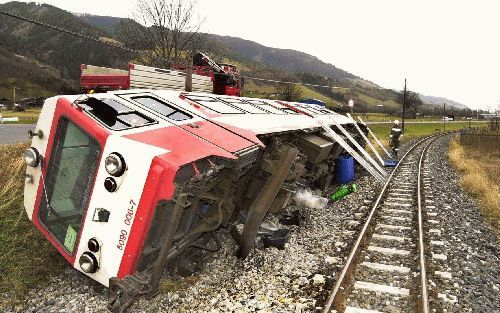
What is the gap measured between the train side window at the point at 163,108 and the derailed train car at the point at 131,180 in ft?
0.08

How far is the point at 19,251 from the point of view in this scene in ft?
23.6

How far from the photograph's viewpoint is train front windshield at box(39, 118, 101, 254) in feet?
17.5

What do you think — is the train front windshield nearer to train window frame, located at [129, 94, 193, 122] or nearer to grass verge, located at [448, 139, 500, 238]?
train window frame, located at [129, 94, 193, 122]

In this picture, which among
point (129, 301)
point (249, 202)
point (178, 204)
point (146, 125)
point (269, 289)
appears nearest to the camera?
point (129, 301)

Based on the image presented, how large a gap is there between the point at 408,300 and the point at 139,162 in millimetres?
4508

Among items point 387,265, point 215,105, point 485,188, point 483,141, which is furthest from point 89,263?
point 483,141

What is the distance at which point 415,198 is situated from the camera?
12391mm

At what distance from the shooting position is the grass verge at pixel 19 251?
6.37m

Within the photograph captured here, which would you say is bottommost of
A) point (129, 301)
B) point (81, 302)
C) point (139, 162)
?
point (81, 302)

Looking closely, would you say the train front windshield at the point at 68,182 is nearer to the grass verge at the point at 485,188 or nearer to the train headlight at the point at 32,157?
the train headlight at the point at 32,157

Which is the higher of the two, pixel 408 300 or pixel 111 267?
pixel 111 267

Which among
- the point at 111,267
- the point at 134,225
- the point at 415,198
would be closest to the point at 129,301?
the point at 111,267

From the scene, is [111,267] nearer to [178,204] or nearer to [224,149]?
[178,204]

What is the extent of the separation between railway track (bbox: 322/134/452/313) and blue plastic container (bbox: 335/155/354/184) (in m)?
2.62
